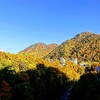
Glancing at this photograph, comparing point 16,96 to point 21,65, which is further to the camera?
point 21,65

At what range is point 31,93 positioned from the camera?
67938 millimetres

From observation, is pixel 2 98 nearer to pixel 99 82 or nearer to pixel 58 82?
pixel 99 82

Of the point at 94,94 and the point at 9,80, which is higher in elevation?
the point at 9,80

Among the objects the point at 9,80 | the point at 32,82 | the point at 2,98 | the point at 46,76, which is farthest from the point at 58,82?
the point at 2,98

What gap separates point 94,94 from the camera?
181 feet

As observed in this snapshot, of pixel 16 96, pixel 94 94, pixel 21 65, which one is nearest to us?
pixel 94 94

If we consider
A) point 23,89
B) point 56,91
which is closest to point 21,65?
point 56,91

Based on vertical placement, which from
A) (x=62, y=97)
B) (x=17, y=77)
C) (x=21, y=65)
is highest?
(x=21, y=65)

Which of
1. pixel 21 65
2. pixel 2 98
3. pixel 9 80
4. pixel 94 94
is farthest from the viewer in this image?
pixel 21 65

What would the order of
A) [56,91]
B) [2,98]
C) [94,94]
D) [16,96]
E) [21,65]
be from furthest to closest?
[21,65] → [56,91] → [16,96] → [2,98] → [94,94]

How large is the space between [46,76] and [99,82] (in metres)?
39.3

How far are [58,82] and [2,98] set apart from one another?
33.4 metres

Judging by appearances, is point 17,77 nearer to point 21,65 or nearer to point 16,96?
point 16,96

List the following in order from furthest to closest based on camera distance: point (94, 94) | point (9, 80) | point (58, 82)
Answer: point (58, 82)
point (9, 80)
point (94, 94)
